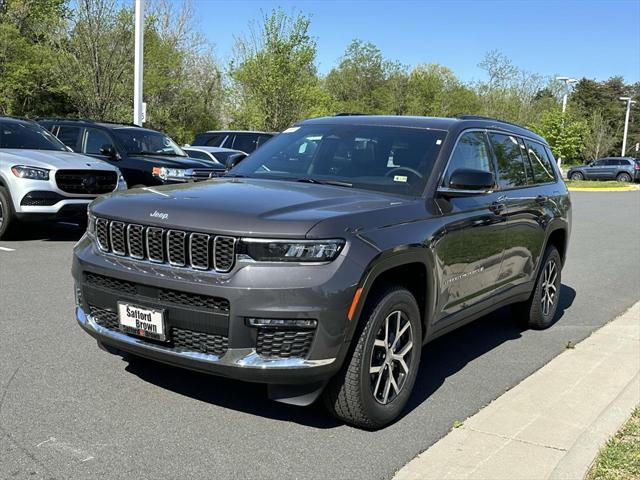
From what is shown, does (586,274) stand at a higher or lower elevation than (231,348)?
lower

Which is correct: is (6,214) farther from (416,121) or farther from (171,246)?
(171,246)

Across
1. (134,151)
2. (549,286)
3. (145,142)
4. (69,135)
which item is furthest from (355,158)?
(69,135)

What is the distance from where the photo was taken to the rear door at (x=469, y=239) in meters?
4.52

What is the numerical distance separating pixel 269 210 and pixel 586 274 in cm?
740

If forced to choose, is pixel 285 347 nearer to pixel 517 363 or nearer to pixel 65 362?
pixel 65 362

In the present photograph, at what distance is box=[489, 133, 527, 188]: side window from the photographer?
5652 mm

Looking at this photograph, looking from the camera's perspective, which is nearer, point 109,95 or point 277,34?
point 109,95

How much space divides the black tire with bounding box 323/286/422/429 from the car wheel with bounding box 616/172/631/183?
1818 inches

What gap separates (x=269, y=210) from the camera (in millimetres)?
3662

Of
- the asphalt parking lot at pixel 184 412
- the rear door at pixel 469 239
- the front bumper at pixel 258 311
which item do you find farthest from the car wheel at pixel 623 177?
the front bumper at pixel 258 311

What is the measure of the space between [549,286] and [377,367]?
330 centimetres

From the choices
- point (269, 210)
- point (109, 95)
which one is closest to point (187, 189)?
point (269, 210)

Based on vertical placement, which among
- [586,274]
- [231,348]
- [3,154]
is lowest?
[586,274]

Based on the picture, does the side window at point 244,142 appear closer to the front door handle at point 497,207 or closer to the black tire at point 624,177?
the front door handle at point 497,207
